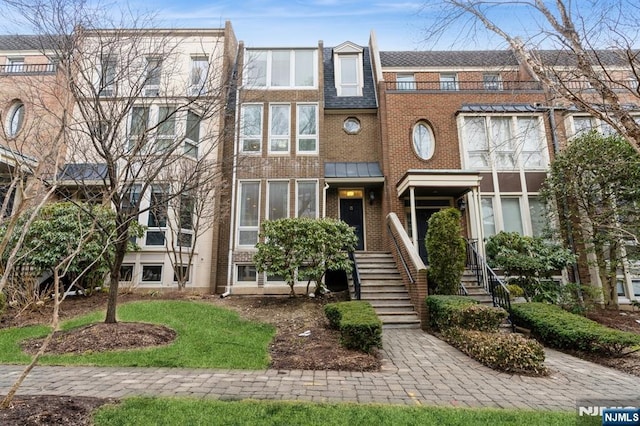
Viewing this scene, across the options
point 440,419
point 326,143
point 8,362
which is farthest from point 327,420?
point 326,143

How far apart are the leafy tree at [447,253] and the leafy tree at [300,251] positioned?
8.03 feet

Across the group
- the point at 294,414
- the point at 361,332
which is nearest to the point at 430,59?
the point at 361,332

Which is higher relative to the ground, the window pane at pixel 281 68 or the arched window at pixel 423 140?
the window pane at pixel 281 68

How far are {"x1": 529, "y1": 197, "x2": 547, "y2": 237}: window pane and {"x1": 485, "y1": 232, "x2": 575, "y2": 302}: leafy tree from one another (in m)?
1.17

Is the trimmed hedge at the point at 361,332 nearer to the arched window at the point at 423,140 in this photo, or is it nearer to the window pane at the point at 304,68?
the arched window at the point at 423,140

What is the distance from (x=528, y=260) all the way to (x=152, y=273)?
1268 centimetres

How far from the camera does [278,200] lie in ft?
42.4

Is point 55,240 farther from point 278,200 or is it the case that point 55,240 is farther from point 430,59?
point 430,59

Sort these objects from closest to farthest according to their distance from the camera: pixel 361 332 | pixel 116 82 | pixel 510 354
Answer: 1. pixel 510 354
2. pixel 361 332
3. pixel 116 82

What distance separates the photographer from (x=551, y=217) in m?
11.8

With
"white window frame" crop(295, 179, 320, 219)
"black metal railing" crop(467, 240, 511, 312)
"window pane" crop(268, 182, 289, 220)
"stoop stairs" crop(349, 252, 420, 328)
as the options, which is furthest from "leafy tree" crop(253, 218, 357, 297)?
"black metal railing" crop(467, 240, 511, 312)

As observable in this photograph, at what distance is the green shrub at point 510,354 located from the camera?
520 centimetres

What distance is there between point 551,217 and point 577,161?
2061 mm

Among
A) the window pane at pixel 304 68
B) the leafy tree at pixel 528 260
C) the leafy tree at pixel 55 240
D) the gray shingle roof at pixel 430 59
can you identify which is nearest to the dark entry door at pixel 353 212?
the leafy tree at pixel 528 260
